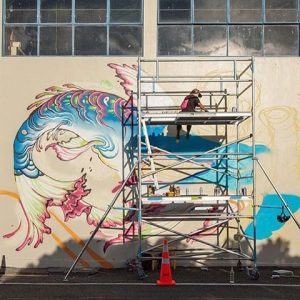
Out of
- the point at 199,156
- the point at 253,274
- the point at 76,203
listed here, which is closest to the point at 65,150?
the point at 76,203

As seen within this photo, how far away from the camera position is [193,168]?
1493 cm

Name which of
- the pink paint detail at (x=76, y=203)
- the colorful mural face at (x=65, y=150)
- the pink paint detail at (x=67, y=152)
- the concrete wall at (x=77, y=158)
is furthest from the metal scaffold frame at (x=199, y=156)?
the pink paint detail at (x=67, y=152)

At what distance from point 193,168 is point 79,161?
8.88 feet

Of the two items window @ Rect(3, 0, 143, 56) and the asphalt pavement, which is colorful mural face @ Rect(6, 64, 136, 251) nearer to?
window @ Rect(3, 0, 143, 56)

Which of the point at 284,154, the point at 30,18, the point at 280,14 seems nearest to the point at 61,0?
the point at 30,18

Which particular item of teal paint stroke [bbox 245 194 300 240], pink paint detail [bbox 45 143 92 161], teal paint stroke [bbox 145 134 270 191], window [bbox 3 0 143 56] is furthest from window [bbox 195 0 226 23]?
teal paint stroke [bbox 245 194 300 240]

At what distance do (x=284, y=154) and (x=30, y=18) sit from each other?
7.03m

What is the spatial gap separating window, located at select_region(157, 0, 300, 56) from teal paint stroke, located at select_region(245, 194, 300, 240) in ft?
11.6

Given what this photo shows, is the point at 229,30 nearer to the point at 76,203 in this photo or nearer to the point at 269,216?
the point at 269,216

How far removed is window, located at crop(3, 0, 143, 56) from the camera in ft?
50.6

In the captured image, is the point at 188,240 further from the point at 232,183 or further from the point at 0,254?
the point at 0,254

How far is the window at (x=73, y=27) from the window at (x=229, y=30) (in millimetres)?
781

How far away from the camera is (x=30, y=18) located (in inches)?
614

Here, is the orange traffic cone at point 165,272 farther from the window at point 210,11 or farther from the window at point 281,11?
the window at point 281,11
